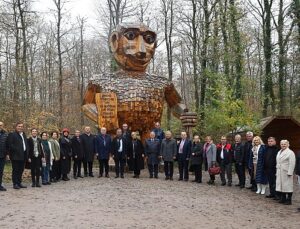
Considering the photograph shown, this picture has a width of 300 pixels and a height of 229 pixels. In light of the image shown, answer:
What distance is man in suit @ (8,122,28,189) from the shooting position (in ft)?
33.1

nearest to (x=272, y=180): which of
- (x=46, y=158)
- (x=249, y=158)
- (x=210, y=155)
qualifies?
(x=249, y=158)

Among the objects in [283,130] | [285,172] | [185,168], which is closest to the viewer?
[285,172]

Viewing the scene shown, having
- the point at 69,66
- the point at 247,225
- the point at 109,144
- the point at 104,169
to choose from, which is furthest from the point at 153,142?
the point at 69,66

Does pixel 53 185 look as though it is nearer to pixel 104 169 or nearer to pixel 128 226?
pixel 104 169

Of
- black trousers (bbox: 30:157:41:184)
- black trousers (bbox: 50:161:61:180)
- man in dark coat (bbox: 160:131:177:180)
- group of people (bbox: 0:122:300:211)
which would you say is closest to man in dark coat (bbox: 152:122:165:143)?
group of people (bbox: 0:122:300:211)

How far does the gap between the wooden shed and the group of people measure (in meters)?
3.05

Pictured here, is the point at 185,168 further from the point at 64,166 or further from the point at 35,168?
the point at 35,168

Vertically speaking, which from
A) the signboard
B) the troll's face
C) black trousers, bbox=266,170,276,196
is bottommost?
black trousers, bbox=266,170,276,196

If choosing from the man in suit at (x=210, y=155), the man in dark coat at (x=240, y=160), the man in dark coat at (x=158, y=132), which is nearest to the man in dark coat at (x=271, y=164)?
the man in dark coat at (x=240, y=160)

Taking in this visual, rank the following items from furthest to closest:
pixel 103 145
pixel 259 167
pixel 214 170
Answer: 1. pixel 103 145
2. pixel 214 170
3. pixel 259 167

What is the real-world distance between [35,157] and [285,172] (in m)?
6.19

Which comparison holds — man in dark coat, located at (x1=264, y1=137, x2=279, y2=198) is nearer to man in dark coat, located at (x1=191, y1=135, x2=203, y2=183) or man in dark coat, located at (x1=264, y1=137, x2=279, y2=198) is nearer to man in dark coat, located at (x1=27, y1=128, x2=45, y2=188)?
man in dark coat, located at (x1=191, y1=135, x2=203, y2=183)

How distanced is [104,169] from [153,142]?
7.59 ft

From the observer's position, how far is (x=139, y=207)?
7.90 metres
